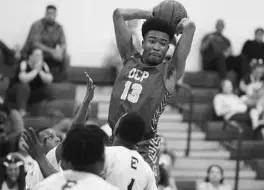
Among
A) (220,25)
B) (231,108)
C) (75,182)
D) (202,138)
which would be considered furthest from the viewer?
(220,25)

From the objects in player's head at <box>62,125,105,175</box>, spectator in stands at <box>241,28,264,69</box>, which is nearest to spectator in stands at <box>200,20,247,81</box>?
spectator in stands at <box>241,28,264,69</box>

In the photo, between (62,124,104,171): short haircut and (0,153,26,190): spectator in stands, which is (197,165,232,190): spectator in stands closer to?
(0,153,26,190): spectator in stands

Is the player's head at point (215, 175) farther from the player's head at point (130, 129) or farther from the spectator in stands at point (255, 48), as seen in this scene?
the player's head at point (130, 129)

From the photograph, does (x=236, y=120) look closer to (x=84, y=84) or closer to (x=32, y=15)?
(x=84, y=84)

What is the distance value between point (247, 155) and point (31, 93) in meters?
3.62

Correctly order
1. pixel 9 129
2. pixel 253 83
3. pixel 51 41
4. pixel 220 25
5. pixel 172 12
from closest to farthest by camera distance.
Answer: pixel 172 12 < pixel 9 129 < pixel 51 41 < pixel 253 83 < pixel 220 25

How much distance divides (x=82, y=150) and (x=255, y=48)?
982 cm

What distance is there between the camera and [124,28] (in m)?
6.16

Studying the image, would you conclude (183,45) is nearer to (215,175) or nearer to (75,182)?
(75,182)

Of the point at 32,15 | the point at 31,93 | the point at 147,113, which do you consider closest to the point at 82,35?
the point at 32,15

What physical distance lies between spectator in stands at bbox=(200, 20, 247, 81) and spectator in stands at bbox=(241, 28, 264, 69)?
27 cm

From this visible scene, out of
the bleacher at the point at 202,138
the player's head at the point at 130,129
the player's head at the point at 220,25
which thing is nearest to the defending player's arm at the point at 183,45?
the player's head at the point at 130,129

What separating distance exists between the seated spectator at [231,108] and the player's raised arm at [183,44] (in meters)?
6.75

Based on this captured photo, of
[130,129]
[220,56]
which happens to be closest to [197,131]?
[220,56]
